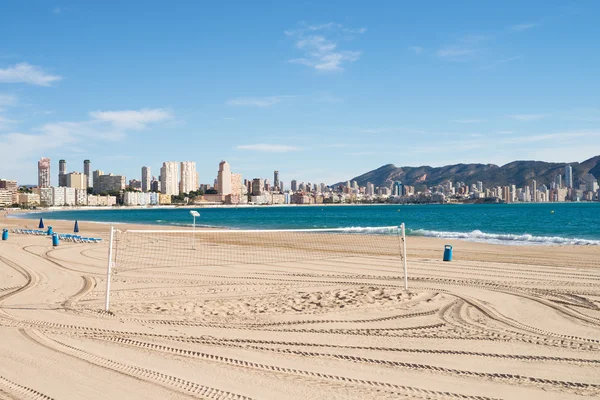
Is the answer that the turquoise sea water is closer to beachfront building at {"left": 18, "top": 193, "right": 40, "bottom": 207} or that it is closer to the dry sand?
the dry sand

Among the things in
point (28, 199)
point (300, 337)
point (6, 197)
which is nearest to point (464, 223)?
point (300, 337)

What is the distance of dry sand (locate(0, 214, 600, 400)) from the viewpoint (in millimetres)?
5477

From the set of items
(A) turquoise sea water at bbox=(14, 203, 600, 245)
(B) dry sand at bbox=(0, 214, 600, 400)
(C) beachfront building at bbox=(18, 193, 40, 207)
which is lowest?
(A) turquoise sea water at bbox=(14, 203, 600, 245)

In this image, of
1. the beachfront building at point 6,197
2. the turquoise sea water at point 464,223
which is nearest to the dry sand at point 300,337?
the turquoise sea water at point 464,223

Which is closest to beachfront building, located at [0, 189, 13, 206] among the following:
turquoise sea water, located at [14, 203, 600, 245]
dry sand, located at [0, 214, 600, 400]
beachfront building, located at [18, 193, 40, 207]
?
beachfront building, located at [18, 193, 40, 207]

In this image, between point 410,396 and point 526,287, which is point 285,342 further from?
point 526,287

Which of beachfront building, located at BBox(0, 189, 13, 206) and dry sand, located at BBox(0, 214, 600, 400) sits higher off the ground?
beachfront building, located at BBox(0, 189, 13, 206)

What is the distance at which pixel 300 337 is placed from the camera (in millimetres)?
7539

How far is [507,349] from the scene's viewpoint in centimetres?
692

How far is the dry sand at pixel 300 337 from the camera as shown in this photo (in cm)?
548

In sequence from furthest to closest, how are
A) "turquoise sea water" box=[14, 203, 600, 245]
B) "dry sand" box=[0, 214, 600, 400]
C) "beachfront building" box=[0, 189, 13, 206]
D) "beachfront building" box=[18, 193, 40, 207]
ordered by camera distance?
"beachfront building" box=[18, 193, 40, 207]
"beachfront building" box=[0, 189, 13, 206]
"turquoise sea water" box=[14, 203, 600, 245]
"dry sand" box=[0, 214, 600, 400]

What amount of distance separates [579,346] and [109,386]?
612 centimetres

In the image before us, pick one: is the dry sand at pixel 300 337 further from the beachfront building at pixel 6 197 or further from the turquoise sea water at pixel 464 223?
the beachfront building at pixel 6 197

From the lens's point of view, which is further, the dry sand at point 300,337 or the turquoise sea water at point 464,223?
the turquoise sea water at point 464,223
